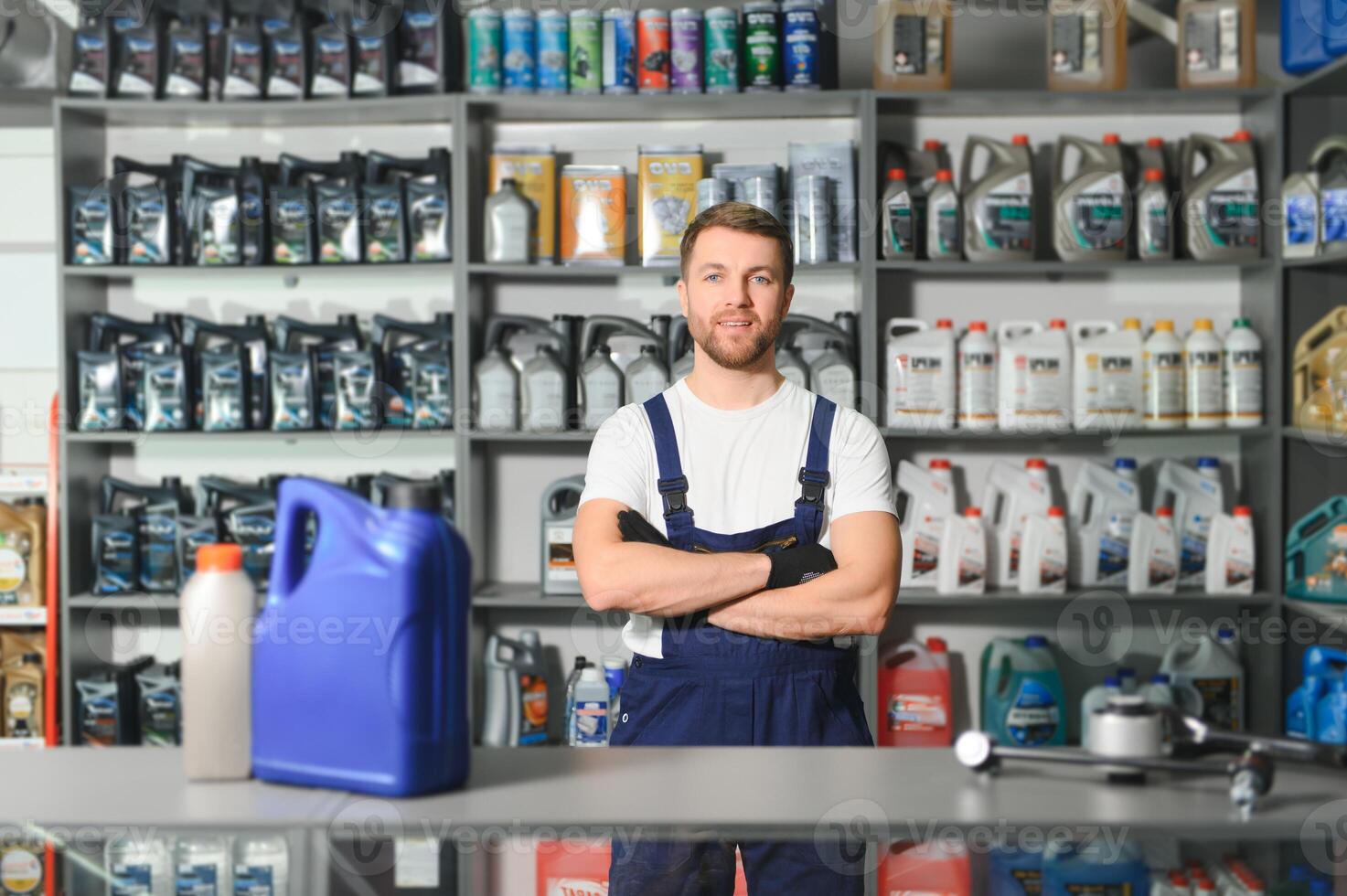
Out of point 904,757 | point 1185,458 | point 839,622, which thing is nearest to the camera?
point 904,757

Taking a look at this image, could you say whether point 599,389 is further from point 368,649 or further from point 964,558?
point 368,649

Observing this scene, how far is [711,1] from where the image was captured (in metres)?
4.00

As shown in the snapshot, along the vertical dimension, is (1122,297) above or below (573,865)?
above

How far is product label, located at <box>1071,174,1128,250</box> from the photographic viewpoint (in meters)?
3.66

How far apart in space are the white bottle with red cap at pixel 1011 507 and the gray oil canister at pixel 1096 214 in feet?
2.14

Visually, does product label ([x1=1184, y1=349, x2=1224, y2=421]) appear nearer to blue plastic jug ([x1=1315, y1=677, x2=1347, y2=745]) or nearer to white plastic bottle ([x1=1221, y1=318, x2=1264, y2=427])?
white plastic bottle ([x1=1221, y1=318, x2=1264, y2=427])

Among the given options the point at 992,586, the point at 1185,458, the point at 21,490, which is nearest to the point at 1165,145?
the point at 1185,458

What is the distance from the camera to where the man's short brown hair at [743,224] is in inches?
83.0

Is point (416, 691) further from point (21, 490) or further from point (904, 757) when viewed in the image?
point (21, 490)

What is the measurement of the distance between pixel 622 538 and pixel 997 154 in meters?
2.24

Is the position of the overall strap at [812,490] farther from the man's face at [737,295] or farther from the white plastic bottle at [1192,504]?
the white plastic bottle at [1192,504]

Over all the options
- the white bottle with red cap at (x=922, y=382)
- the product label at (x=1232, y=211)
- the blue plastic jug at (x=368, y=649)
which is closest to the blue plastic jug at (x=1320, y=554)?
the product label at (x=1232, y=211)

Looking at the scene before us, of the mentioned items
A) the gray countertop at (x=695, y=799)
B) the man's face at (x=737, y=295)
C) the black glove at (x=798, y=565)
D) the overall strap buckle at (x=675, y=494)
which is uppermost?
the man's face at (x=737, y=295)

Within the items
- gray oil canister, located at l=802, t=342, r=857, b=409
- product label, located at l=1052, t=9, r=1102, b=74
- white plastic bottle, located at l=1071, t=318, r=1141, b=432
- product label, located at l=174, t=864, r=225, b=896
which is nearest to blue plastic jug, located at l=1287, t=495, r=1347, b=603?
white plastic bottle, located at l=1071, t=318, r=1141, b=432
